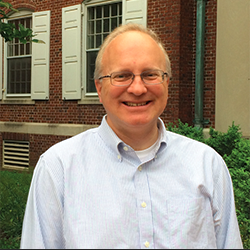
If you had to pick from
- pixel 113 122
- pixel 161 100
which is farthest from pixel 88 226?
pixel 161 100

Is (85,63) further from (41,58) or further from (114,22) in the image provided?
(41,58)

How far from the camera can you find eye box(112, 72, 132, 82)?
2.02 m

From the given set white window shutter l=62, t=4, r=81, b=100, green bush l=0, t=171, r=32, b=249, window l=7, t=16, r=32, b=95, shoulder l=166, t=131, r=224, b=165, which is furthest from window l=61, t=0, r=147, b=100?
shoulder l=166, t=131, r=224, b=165

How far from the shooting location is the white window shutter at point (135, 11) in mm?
9016

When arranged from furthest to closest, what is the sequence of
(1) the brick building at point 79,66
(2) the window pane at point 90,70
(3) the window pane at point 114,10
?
(2) the window pane at point 90,70 < (3) the window pane at point 114,10 < (1) the brick building at point 79,66

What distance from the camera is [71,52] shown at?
10383 mm

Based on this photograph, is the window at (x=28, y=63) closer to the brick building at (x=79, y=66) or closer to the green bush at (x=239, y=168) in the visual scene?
the brick building at (x=79, y=66)

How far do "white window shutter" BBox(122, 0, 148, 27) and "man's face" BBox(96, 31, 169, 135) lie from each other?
714 cm

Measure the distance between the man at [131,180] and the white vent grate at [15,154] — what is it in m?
9.68

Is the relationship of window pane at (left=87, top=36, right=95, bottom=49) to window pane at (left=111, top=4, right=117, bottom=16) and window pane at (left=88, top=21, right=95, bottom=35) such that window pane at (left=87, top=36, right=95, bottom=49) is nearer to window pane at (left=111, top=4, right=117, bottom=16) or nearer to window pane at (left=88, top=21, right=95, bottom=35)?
window pane at (left=88, top=21, right=95, bottom=35)

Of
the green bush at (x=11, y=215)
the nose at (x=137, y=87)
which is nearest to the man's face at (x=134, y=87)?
the nose at (x=137, y=87)

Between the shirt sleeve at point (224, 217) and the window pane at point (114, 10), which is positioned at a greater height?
the window pane at point (114, 10)

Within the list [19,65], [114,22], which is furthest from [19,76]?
[114,22]

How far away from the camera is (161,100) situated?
2.10 metres
